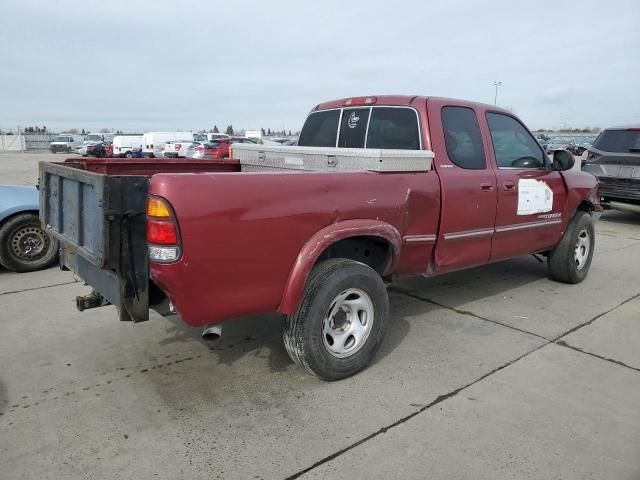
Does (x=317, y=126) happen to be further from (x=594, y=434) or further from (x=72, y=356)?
(x=594, y=434)

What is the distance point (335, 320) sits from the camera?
11.5ft

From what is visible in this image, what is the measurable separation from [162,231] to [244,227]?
0.44 metres

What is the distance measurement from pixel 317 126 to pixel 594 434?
3.50 m

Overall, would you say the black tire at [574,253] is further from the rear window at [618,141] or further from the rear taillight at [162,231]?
the rear window at [618,141]

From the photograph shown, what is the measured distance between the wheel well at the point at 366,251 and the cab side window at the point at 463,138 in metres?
0.99

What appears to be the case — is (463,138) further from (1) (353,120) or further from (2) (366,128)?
(1) (353,120)

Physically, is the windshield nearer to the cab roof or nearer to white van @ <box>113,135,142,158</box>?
the cab roof

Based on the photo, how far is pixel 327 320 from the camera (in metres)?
3.36

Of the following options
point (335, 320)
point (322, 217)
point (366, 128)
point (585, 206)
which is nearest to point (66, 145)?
point (366, 128)

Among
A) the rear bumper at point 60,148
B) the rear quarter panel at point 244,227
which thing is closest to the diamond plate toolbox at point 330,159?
the rear quarter panel at point 244,227

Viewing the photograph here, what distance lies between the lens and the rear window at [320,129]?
483 cm

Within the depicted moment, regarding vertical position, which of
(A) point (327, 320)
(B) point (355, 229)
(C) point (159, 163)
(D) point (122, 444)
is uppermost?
(C) point (159, 163)

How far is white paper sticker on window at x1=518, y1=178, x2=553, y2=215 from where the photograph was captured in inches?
189

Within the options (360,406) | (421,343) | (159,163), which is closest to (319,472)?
(360,406)
